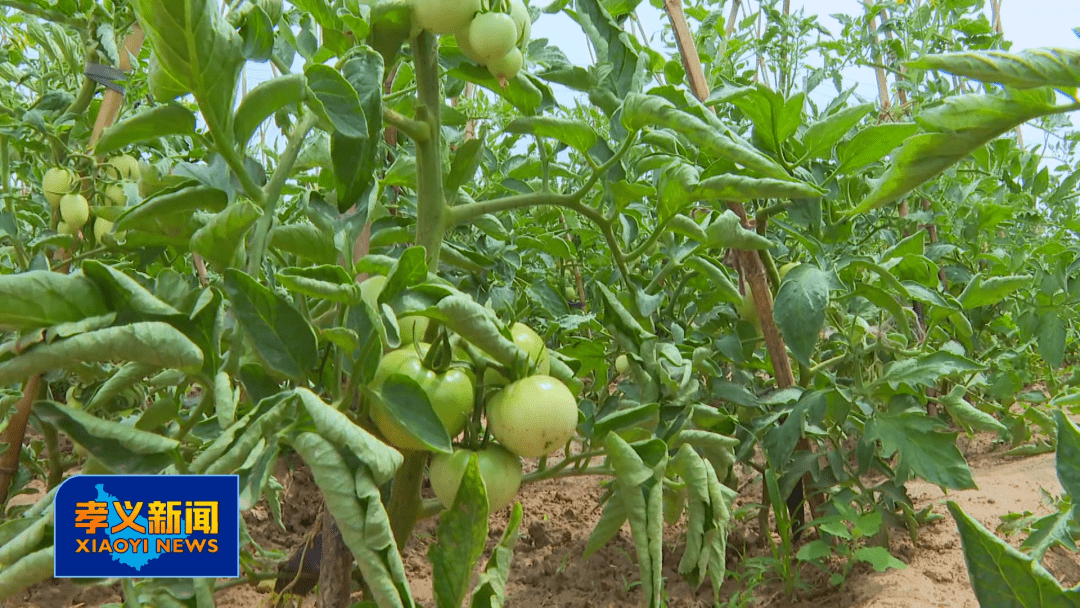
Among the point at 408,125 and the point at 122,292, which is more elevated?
the point at 408,125

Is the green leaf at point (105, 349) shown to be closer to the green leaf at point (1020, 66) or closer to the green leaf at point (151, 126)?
the green leaf at point (151, 126)

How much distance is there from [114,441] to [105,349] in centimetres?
10

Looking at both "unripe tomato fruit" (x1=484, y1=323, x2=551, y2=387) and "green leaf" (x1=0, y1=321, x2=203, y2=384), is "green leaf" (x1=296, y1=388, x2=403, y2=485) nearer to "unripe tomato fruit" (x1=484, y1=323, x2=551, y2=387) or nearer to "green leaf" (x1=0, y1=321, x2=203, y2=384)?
"green leaf" (x1=0, y1=321, x2=203, y2=384)

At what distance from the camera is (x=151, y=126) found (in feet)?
2.02

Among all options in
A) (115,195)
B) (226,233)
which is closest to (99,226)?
(115,195)

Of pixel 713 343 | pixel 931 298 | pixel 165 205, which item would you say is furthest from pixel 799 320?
pixel 165 205

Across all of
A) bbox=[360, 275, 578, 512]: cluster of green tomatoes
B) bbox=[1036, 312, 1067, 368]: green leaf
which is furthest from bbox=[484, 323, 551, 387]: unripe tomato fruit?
bbox=[1036, 312, 1067, 368]: green leaf

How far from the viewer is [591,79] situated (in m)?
0.89

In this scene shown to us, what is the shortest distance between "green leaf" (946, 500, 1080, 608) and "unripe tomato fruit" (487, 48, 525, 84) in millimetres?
484

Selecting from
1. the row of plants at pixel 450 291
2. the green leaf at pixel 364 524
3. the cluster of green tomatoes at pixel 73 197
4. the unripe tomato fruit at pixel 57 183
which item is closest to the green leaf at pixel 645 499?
the row of plants at pixel 450 291

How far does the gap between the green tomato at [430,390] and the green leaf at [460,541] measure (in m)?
0.07

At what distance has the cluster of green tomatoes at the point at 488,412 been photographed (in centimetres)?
66

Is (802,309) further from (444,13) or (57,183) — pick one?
(57,183)

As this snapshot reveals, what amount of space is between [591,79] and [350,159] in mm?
383
